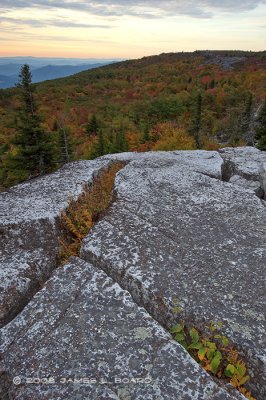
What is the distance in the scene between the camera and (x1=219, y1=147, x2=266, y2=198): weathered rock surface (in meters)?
8.52

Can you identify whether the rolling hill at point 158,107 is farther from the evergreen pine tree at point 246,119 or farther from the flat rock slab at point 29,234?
the flat rock slab at point 29,234

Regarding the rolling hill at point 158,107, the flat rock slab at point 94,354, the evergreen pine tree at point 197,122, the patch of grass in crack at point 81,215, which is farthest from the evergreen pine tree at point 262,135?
the flat rock slab at point 94,354

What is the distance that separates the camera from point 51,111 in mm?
71750

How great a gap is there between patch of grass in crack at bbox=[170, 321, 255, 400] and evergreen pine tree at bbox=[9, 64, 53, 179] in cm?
1643

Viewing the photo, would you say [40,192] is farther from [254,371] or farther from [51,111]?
[51,111]

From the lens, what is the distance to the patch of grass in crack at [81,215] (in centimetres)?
614

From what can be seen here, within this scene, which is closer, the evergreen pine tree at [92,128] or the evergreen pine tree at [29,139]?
the evergreen pine tree at [29,139]

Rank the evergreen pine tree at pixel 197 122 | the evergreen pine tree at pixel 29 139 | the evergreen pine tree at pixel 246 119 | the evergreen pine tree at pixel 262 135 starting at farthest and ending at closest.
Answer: the evergreen pine tree at pixel 246 119
the evergreen pine tree at pixel 197 122
the evergreen pine tree at pixel 262 135
the evergreen pine tree at pixel 29 139

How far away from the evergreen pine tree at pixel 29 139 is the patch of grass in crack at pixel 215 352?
16.4 meters

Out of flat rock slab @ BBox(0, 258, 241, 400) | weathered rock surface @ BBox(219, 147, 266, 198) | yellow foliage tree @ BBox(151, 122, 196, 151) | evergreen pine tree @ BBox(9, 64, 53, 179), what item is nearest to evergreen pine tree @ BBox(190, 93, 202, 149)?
yellow foliage tree @ BBox(151, 122, 196, 151)

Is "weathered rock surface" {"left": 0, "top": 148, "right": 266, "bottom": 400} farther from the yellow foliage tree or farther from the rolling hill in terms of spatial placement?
the rolling hill

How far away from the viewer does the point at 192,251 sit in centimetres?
554

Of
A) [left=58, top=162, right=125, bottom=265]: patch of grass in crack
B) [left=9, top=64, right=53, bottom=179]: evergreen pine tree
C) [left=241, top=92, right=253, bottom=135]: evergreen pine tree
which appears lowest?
[left=241, top=92, right=253, bottom=135]: evergreen pine tree

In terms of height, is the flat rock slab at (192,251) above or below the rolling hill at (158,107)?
above
